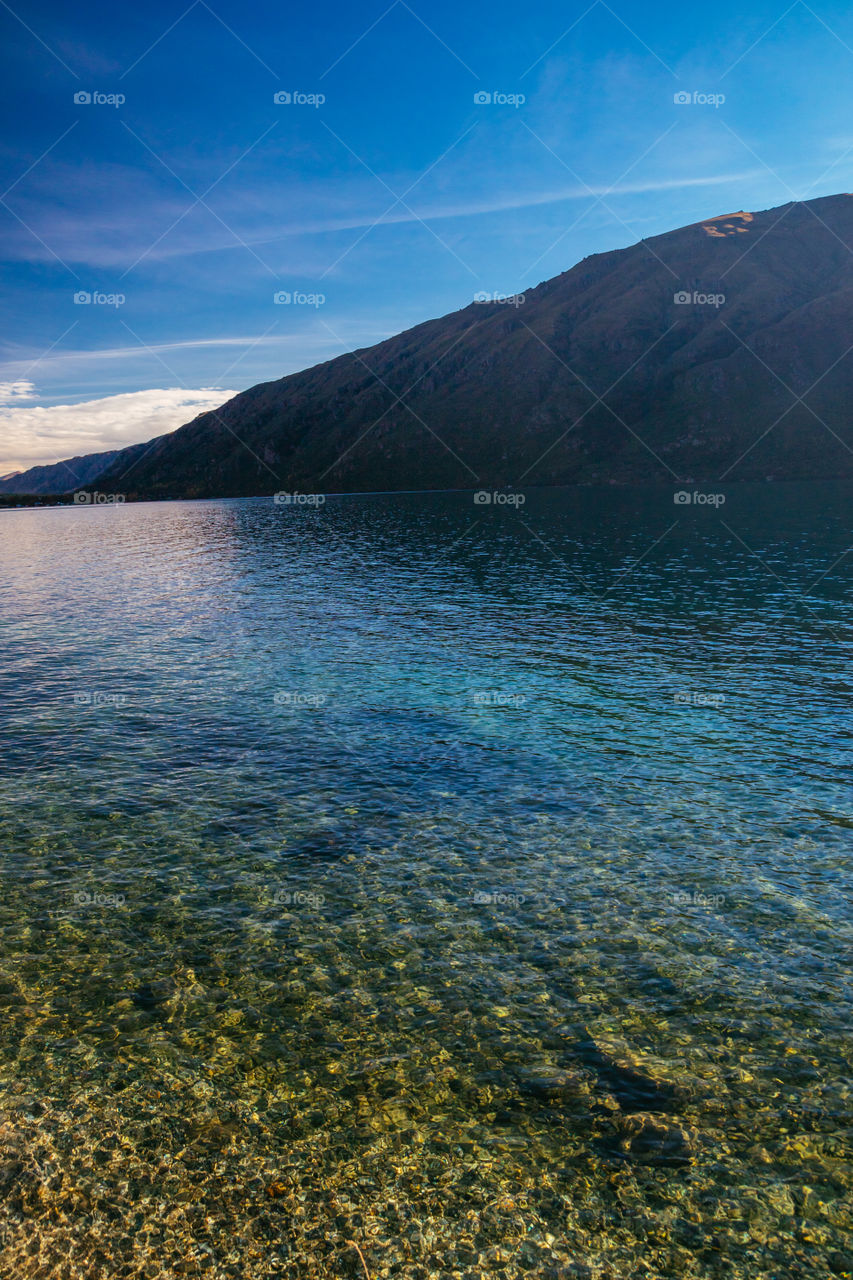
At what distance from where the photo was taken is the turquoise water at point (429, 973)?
33.4 feet

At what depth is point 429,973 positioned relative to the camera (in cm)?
1572

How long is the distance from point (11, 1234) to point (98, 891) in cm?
1013

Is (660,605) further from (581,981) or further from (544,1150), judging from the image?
(544,1150)

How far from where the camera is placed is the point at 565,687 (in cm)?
3828

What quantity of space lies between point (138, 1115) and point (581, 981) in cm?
911

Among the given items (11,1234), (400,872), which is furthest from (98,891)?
(11,1234)

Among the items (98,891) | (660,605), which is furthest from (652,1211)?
(660,605)

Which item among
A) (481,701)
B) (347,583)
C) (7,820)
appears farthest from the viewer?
(347,583)

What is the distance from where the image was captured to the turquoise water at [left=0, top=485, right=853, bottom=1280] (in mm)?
10180

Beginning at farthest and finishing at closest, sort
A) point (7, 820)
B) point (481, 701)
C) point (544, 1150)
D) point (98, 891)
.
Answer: point (481, 701) < point (7, 820) < point (98, 891) < point (544, 1150)

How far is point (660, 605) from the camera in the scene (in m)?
60.2

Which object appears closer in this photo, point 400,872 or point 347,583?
point 400,872

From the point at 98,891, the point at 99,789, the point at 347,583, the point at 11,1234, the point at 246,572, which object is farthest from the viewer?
the point at 246,572

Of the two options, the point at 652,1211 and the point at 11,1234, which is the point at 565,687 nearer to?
the point at 652,1211
